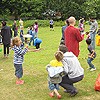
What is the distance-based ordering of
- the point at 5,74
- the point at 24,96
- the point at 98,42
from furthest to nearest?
the point at 98,42 → the point at 5,74 → the point at 24,96

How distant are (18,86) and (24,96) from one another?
93 cm

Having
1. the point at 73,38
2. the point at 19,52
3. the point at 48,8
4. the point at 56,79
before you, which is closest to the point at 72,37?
the point at 73,38

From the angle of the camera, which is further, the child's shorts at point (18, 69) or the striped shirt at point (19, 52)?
the child's shorts at point (18, 69)

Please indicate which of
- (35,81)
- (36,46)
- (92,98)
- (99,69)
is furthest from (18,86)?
(36,46)

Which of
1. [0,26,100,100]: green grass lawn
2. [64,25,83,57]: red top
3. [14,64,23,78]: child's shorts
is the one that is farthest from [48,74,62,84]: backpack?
[14,64,23,78]: child's shorts

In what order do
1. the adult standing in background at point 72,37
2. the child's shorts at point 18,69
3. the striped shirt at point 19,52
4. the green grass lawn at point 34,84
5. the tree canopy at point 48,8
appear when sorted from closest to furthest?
1. the green grass lawn at point 34,84
2. the adult standing in background at point 72,37
3. the striped shirt at point 19,52
4. the child's shorts at point 18,69
5. the tree canopy at point 48,8

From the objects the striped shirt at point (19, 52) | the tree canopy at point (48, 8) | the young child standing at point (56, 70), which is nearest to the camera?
the young child standing at point (56, 70)

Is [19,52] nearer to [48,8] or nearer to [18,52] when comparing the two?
[18,52]

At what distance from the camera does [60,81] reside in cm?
702

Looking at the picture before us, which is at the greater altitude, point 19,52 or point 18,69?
point 19,52

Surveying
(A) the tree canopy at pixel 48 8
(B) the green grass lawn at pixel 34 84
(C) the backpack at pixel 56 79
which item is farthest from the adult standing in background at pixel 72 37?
(A) the tree canopy at pixel 48 8

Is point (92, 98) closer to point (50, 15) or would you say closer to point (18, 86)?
point (18, 86)

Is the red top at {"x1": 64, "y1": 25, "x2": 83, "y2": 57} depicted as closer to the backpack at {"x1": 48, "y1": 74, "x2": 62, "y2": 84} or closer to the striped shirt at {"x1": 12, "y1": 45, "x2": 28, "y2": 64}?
the striped shirt at {"x1": 12, "y1": 45, "x2": 28, "y2": 64}

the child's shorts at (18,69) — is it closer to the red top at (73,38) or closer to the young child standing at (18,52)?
the young child standing at (18,52)
